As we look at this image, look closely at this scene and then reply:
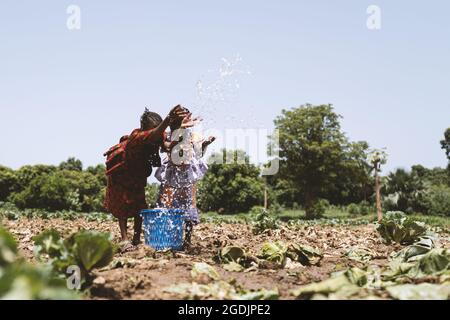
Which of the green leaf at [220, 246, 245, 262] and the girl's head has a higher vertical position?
the girl's head

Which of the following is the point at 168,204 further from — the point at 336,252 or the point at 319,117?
the point at 319,117

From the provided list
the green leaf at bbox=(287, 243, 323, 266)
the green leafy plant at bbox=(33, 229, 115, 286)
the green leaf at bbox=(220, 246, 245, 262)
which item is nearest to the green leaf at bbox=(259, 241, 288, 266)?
the green leaf at bbox=(287, 243, 323, 266)

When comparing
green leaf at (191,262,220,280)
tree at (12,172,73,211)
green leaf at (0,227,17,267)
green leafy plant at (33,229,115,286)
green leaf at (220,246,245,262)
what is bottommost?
tree at (12,172,73,211)

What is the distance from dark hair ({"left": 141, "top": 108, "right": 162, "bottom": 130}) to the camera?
18.2 feet

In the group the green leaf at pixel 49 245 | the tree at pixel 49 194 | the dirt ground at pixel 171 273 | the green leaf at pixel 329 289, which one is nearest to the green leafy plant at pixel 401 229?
the dirt ground at pixel 171 273

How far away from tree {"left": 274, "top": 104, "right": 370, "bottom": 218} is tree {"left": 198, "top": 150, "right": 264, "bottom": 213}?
681 centimetres

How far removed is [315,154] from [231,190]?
10.5 meters

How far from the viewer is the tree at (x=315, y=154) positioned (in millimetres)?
35156

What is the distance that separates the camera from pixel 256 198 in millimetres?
43594

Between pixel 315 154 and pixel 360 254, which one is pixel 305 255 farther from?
pixel 315 154

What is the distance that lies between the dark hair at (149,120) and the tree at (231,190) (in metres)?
36.9

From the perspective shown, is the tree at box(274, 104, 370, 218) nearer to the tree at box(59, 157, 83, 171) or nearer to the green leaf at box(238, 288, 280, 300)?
the tree at box(59, 157, 83, 171)
